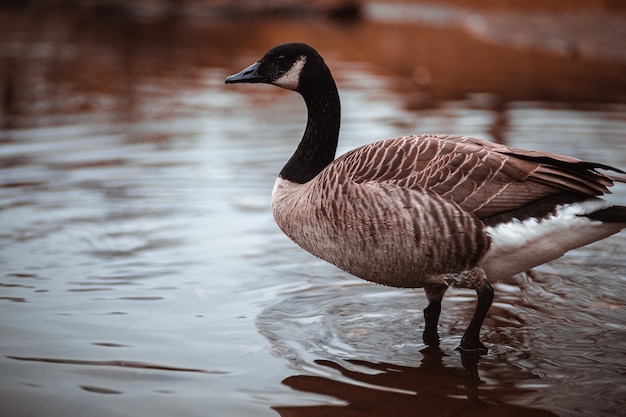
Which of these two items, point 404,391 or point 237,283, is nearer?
point 404,391

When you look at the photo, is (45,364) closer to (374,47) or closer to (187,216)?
(187,216)

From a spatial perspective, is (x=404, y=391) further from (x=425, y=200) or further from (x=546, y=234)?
(x=546, y=234)

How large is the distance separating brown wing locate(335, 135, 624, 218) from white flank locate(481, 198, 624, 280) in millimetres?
104

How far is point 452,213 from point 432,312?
0.89m

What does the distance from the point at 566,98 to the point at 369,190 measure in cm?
916

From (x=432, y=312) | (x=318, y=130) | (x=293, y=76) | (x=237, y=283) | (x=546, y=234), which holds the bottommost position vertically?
(x=237, y=283)

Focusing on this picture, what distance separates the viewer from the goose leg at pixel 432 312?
17.5 feet

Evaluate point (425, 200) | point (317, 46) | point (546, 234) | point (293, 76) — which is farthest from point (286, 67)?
point (317, 46)

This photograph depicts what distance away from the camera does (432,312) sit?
17.7 feet

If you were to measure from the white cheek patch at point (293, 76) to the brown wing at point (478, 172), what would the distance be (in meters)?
0.80

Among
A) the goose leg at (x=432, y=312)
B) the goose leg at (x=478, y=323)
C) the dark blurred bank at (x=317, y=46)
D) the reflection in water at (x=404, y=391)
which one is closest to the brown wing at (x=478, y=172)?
A: the goose leg at (x=478, y=323)

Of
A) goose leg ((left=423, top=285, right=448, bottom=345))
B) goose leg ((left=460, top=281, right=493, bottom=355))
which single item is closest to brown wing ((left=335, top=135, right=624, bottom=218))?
goose leg ((left=460, top=281, right=493, bottom=355))

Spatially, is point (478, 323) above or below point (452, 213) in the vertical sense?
below

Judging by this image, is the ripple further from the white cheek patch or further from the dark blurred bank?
the dark blurred bank
